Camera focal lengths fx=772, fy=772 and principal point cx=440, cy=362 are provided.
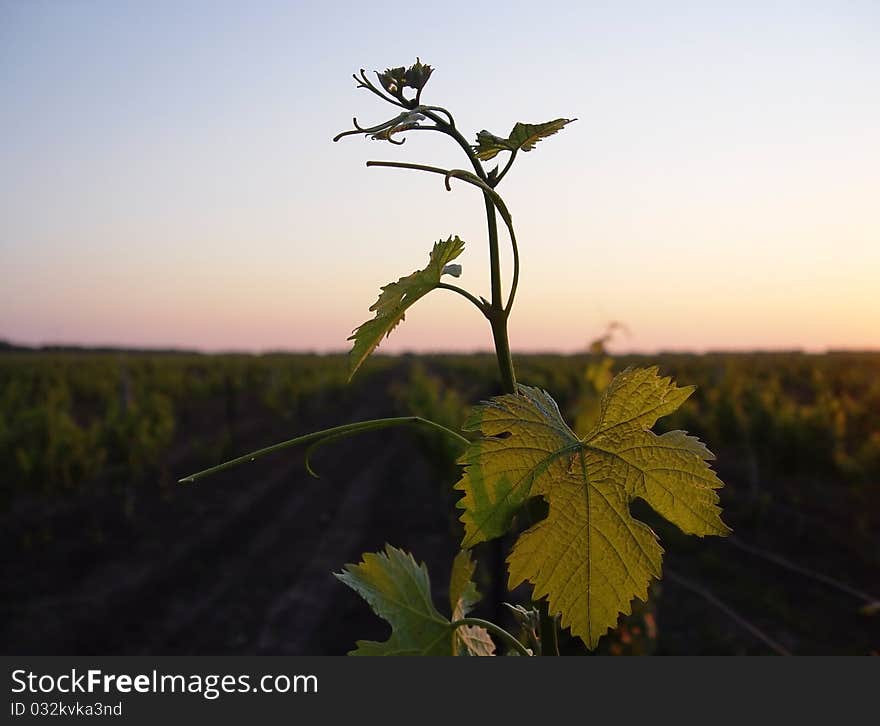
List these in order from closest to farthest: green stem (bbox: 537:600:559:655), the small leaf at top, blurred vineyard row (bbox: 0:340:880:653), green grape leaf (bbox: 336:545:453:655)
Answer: the small leaf at top < green stem (bbox: 537:600:559:655) < green grape leaf (bbox: 336:545:453:655) < blurred vineyard row (bbox: 0:340:880:653)

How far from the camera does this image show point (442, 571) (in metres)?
9.51

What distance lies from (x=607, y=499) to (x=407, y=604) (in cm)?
37

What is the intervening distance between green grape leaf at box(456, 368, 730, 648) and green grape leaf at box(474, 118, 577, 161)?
267 mm

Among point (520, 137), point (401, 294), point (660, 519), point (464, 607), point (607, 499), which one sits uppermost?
point (520, 137)

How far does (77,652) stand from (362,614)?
2.69 meters

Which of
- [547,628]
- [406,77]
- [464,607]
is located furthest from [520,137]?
[464,607]

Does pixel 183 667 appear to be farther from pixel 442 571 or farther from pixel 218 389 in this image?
pixel 218 389

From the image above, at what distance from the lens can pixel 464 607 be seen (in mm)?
1169

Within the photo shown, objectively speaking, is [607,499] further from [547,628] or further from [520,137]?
[520,137]

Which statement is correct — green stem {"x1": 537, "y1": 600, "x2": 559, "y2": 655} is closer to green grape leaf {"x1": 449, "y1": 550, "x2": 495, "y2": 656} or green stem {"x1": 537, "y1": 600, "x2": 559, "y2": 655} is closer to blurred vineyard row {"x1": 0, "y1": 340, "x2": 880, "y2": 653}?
green grape leaf {"x1": 449, "y1": 550, "x2": 495, "y2": 656}

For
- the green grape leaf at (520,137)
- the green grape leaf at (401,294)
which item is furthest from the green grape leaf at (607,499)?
the green grape leaf at (520,137)

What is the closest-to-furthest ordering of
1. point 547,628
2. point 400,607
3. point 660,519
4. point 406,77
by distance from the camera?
point 406,77
point 547,628
point 400,607
point 660,519

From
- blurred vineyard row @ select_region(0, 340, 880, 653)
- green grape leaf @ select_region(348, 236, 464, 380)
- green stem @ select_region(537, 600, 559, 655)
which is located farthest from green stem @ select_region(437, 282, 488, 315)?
blurred vineyard row @ select_region(0, 340, 880, 653)

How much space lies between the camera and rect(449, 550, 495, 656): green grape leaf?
1.09 meters
